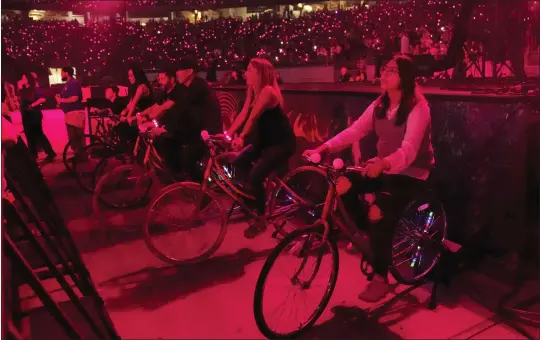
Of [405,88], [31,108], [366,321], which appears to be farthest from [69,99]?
[366,321]

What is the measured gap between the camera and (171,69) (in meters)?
7.24

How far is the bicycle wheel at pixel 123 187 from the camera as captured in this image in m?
5.77

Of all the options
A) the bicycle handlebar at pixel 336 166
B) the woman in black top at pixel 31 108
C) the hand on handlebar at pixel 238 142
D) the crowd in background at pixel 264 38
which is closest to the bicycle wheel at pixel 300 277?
the bicycle handlebar at pixel 336 166

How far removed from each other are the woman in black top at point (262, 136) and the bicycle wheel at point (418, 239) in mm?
1259

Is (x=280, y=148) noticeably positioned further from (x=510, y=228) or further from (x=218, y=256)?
(x=510, y=228)

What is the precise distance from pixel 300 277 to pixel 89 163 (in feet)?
16.9

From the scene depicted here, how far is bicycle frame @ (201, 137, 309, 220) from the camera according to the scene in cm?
471

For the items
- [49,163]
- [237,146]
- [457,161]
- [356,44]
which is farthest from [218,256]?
[356,44]

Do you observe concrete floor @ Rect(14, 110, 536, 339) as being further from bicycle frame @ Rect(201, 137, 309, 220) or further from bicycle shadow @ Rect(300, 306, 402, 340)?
bicycle frame @ Rect(201, 137, 309, 220)

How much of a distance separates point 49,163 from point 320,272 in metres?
7.41

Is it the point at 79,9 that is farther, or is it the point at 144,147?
the point at 79,9

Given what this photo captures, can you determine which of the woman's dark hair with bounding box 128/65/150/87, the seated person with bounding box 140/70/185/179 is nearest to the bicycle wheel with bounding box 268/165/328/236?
the seated person with bounding box 140/70/185/179

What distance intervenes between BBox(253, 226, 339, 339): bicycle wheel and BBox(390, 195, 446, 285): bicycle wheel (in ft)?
1.70

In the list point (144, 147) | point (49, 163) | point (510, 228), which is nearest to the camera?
point (510, 228)
